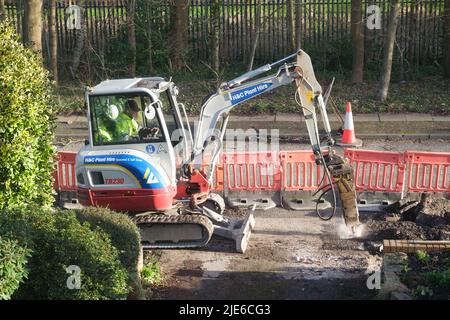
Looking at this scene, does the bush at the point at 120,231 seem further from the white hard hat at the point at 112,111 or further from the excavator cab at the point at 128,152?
the white hard hat at the point at 112,111

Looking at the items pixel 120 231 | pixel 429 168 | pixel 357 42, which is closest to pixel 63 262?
pixel 120 231

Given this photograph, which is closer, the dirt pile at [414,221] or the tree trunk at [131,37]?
the dirt pile at [414,221]

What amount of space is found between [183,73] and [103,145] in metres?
11.5

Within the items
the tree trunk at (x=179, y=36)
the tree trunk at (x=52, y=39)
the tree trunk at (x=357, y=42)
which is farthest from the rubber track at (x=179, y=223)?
the tree trunk at (x=179, y=36)

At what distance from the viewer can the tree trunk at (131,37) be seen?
21.8 metres

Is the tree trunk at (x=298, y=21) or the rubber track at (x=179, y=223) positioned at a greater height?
the tree trunk at (x=298, y=21)

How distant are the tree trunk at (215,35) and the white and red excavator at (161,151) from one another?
Result: 9870mm

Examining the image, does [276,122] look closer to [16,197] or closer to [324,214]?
[324,214]

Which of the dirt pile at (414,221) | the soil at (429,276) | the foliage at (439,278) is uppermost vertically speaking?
the foliage at (439,278)

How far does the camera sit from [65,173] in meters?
14.3

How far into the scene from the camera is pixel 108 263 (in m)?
9.14

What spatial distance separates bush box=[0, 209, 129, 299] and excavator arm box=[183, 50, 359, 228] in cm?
314

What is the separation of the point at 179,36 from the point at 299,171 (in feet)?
34.1

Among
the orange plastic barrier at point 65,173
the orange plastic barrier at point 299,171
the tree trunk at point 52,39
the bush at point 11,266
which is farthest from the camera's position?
the tree trunk at point 52,39
